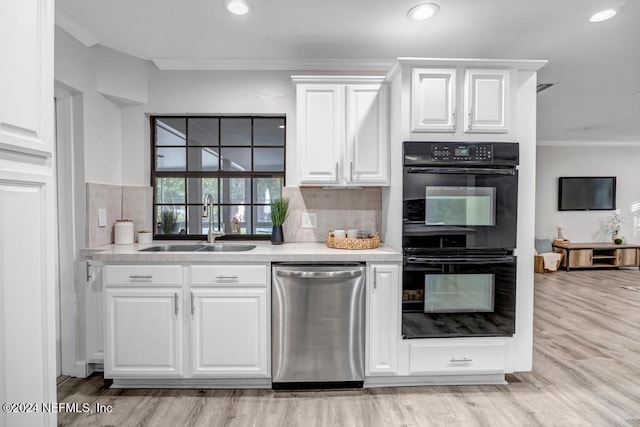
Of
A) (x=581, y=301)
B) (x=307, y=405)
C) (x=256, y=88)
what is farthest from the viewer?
(x=581, y=301)

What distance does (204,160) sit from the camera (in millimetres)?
3432

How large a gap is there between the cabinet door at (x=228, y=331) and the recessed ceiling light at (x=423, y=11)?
202cm

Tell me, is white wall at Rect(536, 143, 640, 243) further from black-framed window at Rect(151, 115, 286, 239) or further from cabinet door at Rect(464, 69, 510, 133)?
black-framed window at Rect(151, 115, 286, 239)

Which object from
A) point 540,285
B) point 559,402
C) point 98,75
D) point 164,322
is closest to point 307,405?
point 164,322

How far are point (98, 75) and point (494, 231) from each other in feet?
10.3

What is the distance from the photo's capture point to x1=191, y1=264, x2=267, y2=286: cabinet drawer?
2.30 m

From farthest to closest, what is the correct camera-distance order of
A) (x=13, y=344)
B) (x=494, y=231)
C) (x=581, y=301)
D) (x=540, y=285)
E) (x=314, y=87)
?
1. (x=540, y=285)
2. (x=581, y=301)
3. (x=314, y=87)
4. (x=494, y=231)
5. (x=13, y=344)

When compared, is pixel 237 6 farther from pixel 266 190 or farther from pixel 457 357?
pixel 457 357

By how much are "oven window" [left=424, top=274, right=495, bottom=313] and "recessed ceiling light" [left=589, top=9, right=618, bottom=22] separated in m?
1.81

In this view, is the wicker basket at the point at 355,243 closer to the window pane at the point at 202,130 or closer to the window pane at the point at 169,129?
the window pane at the point at 202,130

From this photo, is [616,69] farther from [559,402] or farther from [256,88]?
[256,88]

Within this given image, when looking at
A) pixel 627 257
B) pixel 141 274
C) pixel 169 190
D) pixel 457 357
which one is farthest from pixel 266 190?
pixel 627 257

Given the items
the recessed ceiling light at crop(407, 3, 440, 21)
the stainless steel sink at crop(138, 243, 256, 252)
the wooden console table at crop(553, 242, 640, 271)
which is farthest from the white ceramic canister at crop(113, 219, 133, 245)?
the wooden console table at crop(553, 242, 640, 271)

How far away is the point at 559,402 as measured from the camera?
2.23 m
